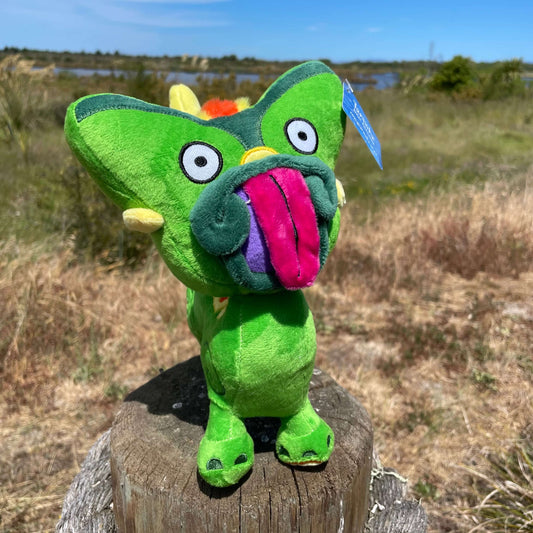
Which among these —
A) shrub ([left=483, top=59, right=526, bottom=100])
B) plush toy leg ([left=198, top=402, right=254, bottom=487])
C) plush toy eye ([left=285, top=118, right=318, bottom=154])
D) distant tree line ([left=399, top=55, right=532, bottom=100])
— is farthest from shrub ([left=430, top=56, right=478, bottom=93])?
plush toy leg ([left=198, top=402, right=254, bottom=487])

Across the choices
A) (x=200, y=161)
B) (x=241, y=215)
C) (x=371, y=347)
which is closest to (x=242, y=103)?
(x=200, y=161)

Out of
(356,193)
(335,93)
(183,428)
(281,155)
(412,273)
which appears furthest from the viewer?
(356,193)

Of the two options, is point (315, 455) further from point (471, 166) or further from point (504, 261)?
point (471, 166)

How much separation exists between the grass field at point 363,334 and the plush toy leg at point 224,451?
58.6 inches

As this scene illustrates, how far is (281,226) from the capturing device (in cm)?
110

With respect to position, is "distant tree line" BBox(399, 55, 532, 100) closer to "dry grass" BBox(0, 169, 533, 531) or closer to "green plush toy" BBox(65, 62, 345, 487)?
"dry grass" BBox(0, 169, 533, 531)

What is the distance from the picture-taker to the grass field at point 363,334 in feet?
8.38

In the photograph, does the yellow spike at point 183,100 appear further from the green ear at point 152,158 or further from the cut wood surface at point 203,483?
the cut wood surface at point 203,483

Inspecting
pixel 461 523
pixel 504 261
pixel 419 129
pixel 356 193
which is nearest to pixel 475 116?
pixel 419 129

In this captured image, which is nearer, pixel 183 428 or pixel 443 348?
pixel 183 428

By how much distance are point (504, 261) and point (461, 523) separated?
10.5 feet

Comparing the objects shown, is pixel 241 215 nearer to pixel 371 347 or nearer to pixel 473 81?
pixel 371 347

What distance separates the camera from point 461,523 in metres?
2.28

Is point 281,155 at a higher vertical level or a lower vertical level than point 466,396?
higher
